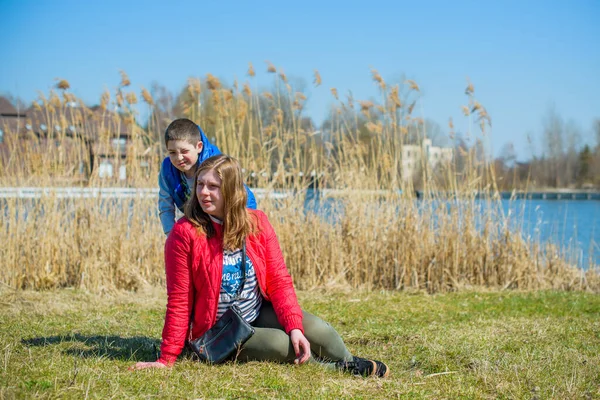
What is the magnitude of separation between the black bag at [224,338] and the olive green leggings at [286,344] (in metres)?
0.08

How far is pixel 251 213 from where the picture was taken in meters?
3.51

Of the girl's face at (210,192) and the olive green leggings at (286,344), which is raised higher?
the girl's face at (210,192)

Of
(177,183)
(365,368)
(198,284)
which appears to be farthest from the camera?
(177,183)

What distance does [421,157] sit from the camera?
281 inches

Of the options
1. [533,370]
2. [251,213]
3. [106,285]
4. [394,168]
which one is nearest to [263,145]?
[394,168]

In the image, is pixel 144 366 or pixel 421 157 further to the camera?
pixel 421 157

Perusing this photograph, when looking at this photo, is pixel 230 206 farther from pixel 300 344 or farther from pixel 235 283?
pixel 300 344

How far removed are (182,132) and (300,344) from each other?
1449 mm

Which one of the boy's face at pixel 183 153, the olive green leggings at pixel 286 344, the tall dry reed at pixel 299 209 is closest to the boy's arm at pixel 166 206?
the boy's face at pixel 183 153

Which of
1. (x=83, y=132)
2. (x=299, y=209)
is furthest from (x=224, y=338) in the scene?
(x=83, y=132)

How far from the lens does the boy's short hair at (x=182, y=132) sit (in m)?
3.70

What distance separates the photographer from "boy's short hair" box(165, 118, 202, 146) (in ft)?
12.1

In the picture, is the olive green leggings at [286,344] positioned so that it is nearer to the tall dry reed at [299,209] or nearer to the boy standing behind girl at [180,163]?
the boy standing behind girl at [180,163]

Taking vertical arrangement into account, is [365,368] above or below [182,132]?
below
